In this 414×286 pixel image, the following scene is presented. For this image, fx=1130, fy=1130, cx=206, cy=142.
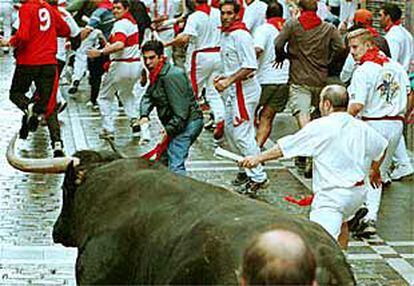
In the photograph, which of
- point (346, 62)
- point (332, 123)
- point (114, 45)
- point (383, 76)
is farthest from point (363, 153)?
point (114, 45)

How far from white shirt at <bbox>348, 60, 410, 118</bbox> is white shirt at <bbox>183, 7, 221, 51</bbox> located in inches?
229

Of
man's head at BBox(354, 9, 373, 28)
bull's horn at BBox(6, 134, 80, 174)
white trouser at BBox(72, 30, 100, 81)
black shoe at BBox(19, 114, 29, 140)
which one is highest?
bull's horn at BBox(6, 134, 80, 174)

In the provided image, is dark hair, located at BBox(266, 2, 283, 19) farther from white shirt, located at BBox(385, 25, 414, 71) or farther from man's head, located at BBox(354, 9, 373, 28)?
white shirt, located at BBox(385, 25, 414, 71)

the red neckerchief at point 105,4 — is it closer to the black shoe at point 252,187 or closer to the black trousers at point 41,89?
the black trousers at point 41,89

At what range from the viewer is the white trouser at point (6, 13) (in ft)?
80.6

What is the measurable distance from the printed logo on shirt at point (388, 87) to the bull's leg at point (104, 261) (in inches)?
225

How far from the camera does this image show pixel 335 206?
355 inches

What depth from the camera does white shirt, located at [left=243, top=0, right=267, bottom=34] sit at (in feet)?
55.7

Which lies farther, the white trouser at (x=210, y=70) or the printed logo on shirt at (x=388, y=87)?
the white trouser at (x=210, y=70)

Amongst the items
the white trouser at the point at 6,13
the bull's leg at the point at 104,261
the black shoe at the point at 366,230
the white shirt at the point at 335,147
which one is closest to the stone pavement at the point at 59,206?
Result: the black shoe at the point at 366,230

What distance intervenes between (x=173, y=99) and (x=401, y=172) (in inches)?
170

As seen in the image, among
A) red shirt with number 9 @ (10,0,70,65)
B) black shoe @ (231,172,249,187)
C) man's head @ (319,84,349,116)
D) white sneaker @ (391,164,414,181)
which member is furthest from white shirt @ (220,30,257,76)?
man's head @ (319,84,349,116)

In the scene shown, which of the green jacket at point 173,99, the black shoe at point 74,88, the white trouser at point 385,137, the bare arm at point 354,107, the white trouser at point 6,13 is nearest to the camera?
the green jacket at point 173,99

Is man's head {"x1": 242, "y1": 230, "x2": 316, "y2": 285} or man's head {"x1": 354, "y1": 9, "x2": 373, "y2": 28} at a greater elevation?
man's head {"x1": 242, "y1": 230, "x2": 316, "y2": 285}
